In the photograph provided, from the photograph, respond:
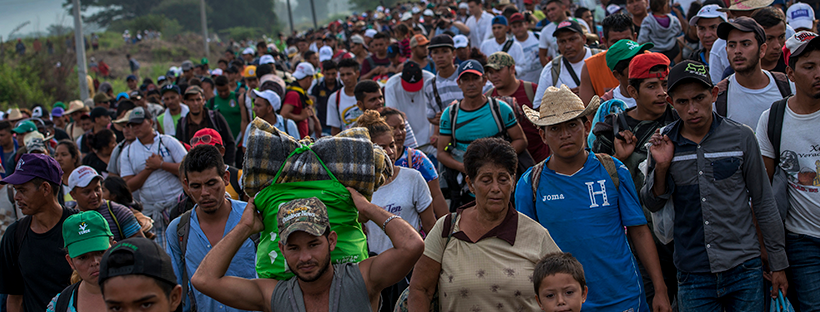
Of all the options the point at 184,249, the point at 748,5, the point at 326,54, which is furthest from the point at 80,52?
the point at 748,5

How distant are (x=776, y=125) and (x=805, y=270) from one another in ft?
2.93

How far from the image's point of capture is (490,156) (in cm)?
349

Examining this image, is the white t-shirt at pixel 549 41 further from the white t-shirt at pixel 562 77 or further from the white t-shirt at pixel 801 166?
the white t-shirt at pixel 801 166

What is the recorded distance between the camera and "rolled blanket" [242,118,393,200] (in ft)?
10.1

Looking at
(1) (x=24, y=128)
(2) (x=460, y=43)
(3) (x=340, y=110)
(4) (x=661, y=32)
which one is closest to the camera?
(4) (x=661, y=32)

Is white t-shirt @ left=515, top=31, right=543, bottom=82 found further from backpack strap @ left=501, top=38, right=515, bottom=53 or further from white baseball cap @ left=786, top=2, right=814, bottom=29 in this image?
white baseball cap @ left=786, top=2, right=814, bottom=29

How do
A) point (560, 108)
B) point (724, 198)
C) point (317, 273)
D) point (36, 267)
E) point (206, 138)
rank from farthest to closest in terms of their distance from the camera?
point (206, 138) < point (36, 267) < point (560, 108) < point (724, 198) < point (317, 273)

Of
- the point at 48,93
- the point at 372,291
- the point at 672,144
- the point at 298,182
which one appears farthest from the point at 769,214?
the point at 48,93

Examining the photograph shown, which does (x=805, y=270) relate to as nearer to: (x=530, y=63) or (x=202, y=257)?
(x=202, y=257)

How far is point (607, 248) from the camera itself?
3639 millimetres

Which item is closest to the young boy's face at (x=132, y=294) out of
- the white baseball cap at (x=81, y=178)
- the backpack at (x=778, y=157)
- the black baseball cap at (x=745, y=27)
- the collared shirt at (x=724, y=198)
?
the collared shirt at (x=724, y=198)

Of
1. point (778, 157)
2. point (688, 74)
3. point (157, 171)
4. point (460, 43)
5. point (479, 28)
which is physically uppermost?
point (479, 28)

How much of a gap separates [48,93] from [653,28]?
3277cm

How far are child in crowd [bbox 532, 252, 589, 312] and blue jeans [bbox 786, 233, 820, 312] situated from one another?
1576 mm
